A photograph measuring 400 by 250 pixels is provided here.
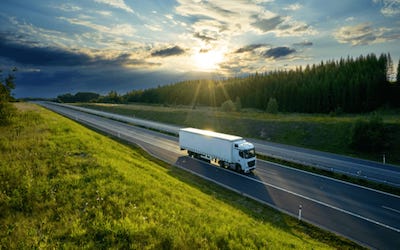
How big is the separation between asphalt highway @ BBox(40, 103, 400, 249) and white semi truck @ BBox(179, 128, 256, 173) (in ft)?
3.72

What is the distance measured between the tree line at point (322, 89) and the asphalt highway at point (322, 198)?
5847 centimetres

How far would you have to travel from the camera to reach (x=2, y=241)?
743cm

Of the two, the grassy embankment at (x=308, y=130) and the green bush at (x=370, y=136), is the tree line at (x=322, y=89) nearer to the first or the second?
the grassy embankment at (x=308, y=130)

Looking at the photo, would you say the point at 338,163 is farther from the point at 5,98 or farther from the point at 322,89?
the point at 322,89

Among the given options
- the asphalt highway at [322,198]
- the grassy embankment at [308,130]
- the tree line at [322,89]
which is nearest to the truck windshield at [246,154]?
the asphalt highway at [322,198]

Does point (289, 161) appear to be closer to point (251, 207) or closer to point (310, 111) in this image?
point (251, 207)

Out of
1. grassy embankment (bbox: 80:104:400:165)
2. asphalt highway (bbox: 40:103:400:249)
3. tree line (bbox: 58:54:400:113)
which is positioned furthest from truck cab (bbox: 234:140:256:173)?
tree line (bbox: 58:54:400:113)

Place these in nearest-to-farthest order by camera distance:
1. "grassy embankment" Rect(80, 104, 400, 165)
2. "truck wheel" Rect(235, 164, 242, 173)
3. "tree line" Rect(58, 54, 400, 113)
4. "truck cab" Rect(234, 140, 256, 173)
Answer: "truck cab" Rect(234, 140, 256, 173) → "truck wheel" Rect(235, 164, 242, 173) → "grassy embankment" Rect(80, 104, 400, 165) → "tree line" Rect(58, 54, 400, 113)

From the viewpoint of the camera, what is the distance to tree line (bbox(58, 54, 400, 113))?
289ft

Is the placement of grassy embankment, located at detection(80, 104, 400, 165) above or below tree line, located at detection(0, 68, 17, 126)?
below

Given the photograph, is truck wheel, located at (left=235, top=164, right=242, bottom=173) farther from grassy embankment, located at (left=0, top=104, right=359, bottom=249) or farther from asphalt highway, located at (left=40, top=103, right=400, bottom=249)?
grassy embankment, located at (left=0, top=104, right=359, bottom=249)

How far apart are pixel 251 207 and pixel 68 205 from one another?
1476 centimetres

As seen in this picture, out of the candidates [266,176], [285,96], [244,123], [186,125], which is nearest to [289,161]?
[266,176]

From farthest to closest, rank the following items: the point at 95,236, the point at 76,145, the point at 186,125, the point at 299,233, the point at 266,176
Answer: the point at 186,125, the point at 266,176, the point at 76,145, the point at 299,233, the point at 95,236
